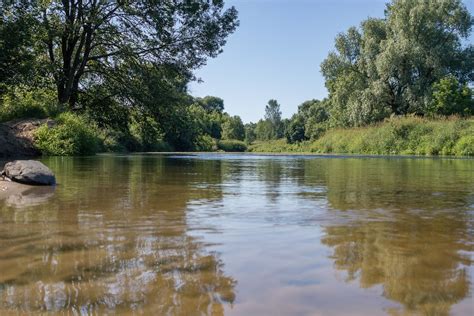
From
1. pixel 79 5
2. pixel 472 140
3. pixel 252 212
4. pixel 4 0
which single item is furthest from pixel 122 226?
pixel 472 140

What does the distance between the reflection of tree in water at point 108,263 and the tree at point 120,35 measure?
1964 centimetres

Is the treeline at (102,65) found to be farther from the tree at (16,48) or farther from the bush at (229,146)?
the bush at (229,146)

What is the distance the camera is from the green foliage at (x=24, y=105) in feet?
74.5

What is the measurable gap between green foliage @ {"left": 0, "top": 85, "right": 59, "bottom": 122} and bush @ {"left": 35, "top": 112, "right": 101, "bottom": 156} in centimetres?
167

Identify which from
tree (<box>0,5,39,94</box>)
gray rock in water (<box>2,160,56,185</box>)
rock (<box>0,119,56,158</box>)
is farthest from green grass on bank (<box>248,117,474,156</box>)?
gray rock in water (<box>2,160,56,185</box>)

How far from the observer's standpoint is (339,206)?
5812 mm

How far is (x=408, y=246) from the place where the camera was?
143 inches

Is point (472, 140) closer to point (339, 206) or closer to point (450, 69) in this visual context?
point (450, 69)

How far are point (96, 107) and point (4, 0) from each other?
26.2 feet

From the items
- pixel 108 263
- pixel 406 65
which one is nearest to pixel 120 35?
pixel 108 263

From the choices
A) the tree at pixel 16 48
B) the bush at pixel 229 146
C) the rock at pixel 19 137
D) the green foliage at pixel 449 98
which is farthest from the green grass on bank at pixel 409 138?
the bush at pixel 229 146

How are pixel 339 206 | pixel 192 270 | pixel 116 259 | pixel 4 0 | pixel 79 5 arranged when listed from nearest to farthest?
pixel 192 270 → pixel 116 259 → pixel 339 206 → pixel 4 0 → pixel 79 5

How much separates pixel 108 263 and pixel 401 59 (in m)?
42.3

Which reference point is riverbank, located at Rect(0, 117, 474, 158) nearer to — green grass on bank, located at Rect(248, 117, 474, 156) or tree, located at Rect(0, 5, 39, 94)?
green grass on bank, located at Rect(248, 117, 474, 156)
